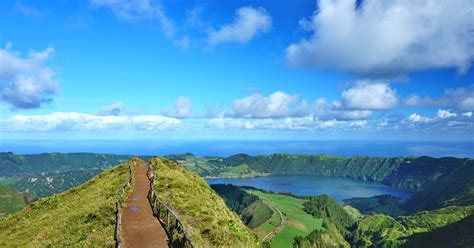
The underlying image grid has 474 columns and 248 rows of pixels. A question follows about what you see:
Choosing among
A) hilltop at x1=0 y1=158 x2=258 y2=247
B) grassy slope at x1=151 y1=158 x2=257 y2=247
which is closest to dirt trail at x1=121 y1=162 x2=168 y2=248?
hilltop at x1=0 y1=158 x2=258 y2=247

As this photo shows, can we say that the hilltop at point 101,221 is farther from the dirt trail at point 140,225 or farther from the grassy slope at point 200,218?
the dirt trail at point 140,225

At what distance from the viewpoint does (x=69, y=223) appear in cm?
4400

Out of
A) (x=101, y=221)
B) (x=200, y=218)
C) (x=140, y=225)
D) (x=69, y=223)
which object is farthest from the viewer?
(x=69, y=223)

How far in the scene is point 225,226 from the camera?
41844 mm

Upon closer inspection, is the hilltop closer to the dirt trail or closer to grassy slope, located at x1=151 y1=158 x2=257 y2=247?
grassy slope, located at x1=151 y1=158 x2=257 y2=247

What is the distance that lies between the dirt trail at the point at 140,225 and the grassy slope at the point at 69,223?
1484 millimetres

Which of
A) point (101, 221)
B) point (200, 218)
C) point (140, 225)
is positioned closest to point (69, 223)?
point (101, 221)

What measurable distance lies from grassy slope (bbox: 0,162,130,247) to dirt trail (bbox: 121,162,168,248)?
1.48 metres

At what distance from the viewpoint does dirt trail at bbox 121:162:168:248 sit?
33.7 metres

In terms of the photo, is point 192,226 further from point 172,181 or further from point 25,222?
point 25,222

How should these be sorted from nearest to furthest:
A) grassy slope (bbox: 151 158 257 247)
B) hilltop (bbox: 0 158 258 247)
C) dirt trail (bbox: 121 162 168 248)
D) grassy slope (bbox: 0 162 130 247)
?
dirt trail (bbox: 121 162 168 248) → grassy slope (bbox: 151 158 257 247) → hilltop (bbox: 0 158 258 247) → grassy slope (bbox: 0 162 130 247)

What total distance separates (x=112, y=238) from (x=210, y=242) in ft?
29.7

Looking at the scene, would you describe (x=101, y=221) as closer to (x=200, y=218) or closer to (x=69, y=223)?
(x=69, y=223)

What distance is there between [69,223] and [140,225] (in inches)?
435
